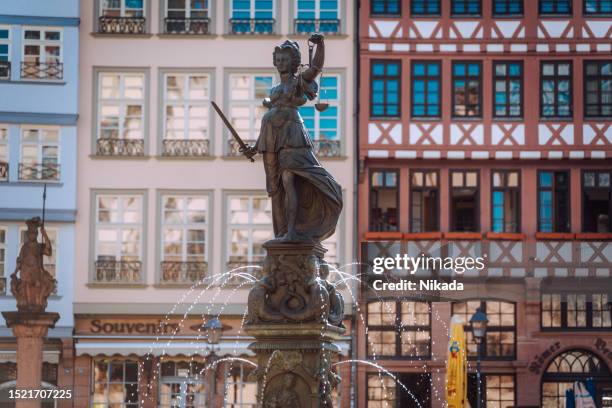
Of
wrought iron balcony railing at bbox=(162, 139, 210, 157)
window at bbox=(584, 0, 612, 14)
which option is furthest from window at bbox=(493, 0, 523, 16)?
wrought iron balcony railing at bbox=(162, 139, 210, 157)

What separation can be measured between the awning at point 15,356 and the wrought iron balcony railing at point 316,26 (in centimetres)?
925

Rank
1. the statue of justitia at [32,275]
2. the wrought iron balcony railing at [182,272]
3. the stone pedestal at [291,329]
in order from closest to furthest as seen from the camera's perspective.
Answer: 1. the stone pedestal at [291,329]
2. the statue of justitia at [32,275]
3. the wrought iron balcony railing at [182,272]

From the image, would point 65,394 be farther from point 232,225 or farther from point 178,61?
point 178,61

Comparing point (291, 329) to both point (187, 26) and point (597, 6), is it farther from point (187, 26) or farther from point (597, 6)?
point (597, 6)

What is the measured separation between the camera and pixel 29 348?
32156 millimetres

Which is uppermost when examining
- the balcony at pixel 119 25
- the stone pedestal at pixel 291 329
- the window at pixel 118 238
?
the balcony at pixel 119 25

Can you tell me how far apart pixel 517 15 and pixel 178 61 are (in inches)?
311

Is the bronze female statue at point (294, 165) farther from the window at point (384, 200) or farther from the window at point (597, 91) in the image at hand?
the window at point (597, 91)

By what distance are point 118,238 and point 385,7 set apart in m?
8.14

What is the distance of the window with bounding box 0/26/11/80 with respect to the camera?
1457 inches

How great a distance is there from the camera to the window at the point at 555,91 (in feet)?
122

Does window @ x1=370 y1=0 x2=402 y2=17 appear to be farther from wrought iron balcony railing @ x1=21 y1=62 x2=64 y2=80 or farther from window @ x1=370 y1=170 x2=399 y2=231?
wrought iron balcony railing @ x1=21 y1=62 x2=64 y2=80

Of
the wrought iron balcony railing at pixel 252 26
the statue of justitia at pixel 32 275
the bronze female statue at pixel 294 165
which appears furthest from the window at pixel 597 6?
the bronze female statue at pixel 294 165

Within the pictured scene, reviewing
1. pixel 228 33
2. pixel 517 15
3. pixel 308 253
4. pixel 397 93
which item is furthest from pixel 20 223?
pixel 308 253
